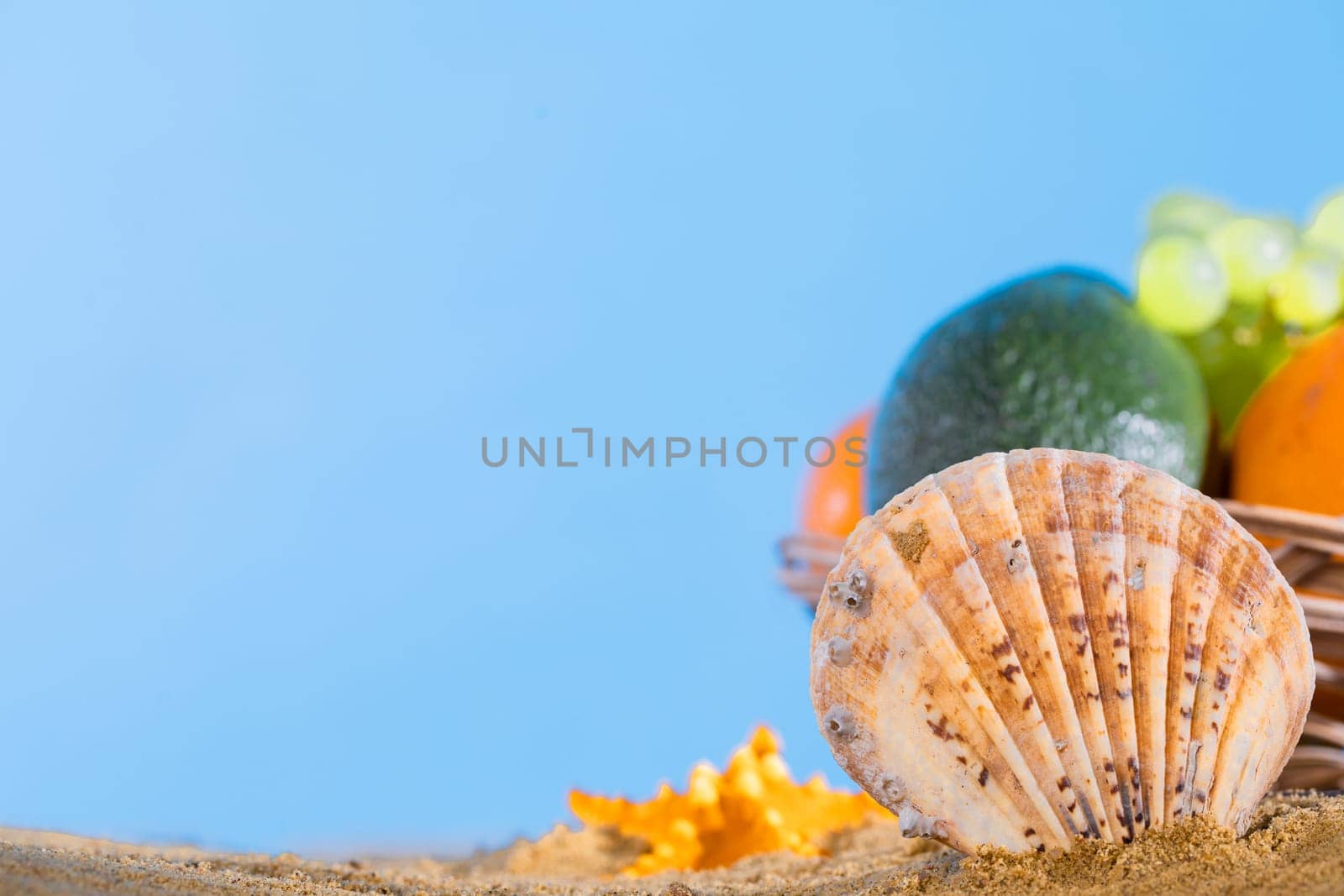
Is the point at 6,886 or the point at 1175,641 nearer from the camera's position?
the point at 6,886

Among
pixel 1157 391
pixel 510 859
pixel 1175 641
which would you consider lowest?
pixel 510 859

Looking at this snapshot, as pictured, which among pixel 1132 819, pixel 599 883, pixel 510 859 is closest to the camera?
pixel 1132 819

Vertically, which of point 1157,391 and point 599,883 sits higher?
point 1157,391

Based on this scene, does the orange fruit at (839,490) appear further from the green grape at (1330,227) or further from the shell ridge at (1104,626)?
the shell ridge at (1104,626)

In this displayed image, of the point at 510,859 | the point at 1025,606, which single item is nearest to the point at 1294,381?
the point at 1025,606

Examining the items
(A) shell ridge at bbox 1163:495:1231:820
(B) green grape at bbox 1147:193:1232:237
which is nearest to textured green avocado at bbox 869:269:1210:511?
(B) green grape at bbox 1147:193:1232:237

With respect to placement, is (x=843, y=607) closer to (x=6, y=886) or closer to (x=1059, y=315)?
(x=6, y=886)

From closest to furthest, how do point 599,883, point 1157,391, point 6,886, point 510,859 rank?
point 6,886
point 599,883
point 1157,391
point 510,859
